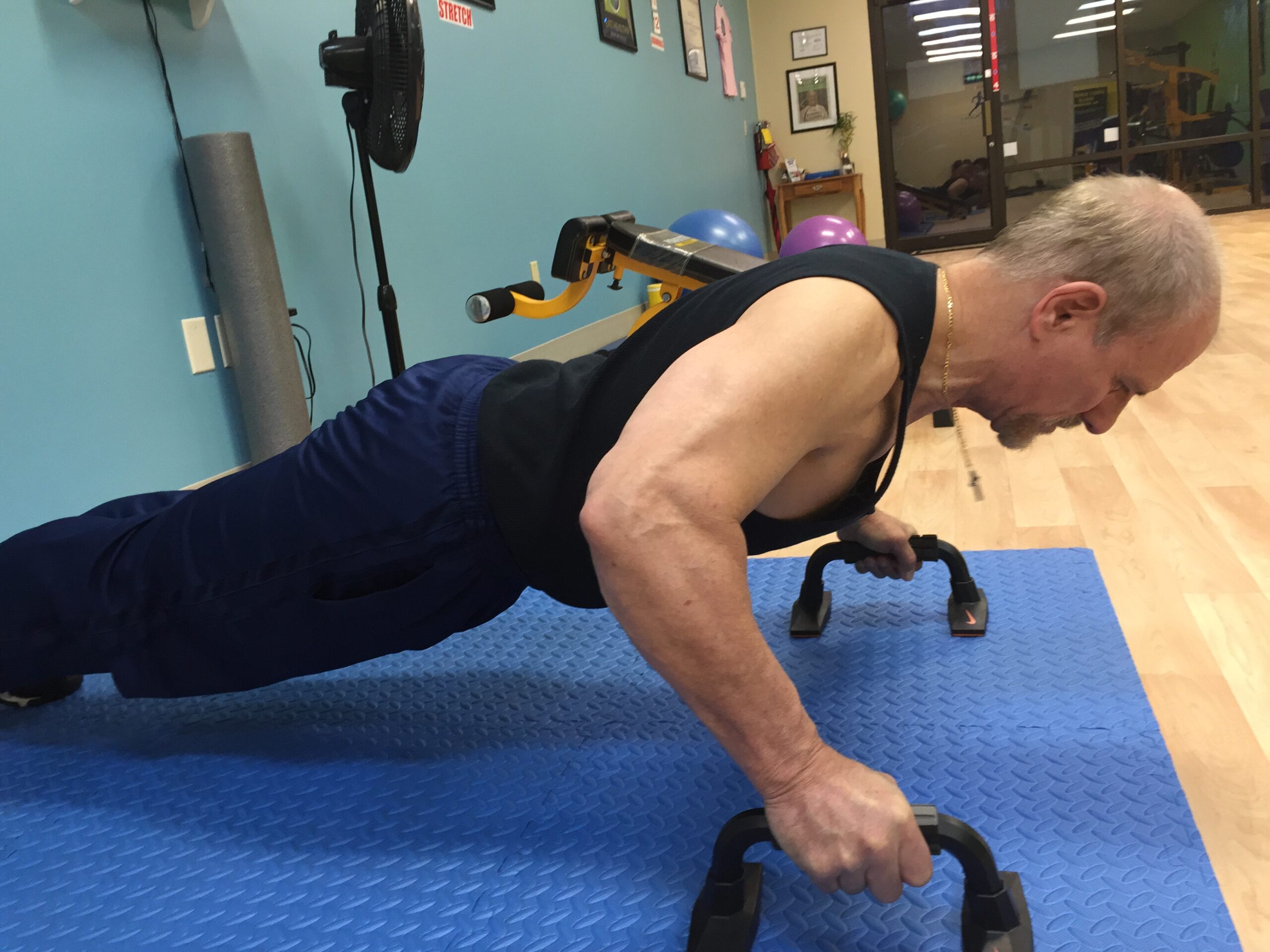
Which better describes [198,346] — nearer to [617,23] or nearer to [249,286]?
[249,286]

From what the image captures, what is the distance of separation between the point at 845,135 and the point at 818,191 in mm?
608

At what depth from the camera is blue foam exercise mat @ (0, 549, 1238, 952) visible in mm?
910

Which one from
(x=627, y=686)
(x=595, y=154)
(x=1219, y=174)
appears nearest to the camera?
(x=627, y=686)

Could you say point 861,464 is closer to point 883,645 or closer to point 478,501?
point 478,501

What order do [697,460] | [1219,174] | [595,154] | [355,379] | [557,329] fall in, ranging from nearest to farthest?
1. [697,460]
2. [355,379]
3. [557,329]
4. [595,154]
5. [1219,174]

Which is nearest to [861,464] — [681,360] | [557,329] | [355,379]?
[681,360]

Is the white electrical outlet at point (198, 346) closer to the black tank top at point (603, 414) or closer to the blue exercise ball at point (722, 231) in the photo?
the black tank top at point (603, 414)

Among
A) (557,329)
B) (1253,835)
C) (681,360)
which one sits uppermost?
(681,360)

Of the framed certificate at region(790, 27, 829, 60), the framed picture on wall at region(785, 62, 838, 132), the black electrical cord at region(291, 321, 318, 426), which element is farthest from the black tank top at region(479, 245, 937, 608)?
the framed certificate at region(790, 27, 829, 60)

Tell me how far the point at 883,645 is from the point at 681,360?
2.49 feet

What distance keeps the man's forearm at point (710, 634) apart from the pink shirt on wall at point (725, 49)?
21.2 feet

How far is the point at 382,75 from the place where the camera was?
202cm

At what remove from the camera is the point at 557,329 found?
3748 millimetres

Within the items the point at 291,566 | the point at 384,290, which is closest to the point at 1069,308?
the point at 291,566
